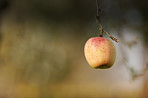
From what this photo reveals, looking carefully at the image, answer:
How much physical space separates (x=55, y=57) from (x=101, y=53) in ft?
11.8

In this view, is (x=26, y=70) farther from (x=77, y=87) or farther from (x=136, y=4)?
(x=136, y=4)

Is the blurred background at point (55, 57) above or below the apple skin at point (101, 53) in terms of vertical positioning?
above

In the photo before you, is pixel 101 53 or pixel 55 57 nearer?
pixel 101 53

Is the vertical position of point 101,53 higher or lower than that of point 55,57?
lower

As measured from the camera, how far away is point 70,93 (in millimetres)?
3959

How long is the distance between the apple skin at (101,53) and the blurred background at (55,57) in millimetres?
2223

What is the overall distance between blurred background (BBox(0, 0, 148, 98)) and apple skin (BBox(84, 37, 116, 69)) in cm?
222

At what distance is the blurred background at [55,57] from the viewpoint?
342 cm

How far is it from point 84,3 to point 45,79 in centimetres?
157

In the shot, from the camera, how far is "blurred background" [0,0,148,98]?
342 centimetres

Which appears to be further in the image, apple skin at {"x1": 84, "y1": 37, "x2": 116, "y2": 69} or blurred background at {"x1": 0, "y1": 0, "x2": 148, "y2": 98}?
blurred background at {"x1": 0, "y1": 0, "x2": 148, "y2": 98}

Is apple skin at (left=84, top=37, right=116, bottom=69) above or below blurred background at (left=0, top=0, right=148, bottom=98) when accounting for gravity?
below

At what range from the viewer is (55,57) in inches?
174

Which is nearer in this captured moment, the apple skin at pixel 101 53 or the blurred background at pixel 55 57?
the apple skin at pixel 101 53
